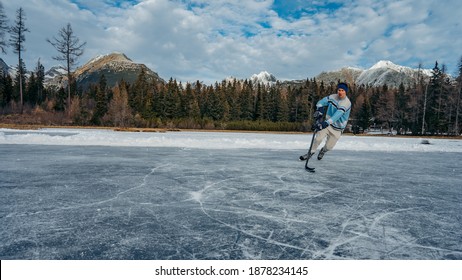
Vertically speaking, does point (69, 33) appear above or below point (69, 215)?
above

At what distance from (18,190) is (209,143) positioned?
10421 millimetres

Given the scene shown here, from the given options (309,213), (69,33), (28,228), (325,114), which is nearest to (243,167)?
(325,114)

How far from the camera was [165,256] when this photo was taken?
255cm

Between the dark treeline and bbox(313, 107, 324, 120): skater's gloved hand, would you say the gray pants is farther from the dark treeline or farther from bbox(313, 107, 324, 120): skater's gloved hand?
the dark treeline

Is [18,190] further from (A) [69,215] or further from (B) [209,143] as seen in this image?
(B) [209,143]

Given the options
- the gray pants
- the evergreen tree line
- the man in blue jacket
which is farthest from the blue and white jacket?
the evergreen tree line

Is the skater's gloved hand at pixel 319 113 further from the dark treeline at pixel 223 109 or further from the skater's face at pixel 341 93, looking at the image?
the dark treeline at pixel 223 109

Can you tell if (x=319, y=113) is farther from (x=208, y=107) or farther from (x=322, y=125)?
(x=208, y=107)

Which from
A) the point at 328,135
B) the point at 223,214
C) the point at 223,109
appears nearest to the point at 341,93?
the point at 328,135

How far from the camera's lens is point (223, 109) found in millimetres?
61562

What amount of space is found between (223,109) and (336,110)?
55.5 m

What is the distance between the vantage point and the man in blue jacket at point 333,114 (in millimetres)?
6358

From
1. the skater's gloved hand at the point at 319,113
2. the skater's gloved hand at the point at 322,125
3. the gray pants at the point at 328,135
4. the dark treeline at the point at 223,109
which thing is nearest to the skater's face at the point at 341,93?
the skater's gloved hand at the point at 319,113

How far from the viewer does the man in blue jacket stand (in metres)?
6.36
